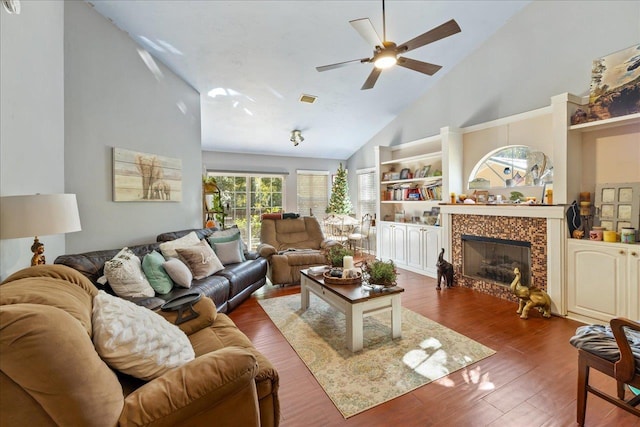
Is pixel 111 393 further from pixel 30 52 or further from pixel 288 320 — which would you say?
pixel 30 52

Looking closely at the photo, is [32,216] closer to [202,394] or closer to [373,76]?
[202,394]

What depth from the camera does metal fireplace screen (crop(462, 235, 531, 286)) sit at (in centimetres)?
363

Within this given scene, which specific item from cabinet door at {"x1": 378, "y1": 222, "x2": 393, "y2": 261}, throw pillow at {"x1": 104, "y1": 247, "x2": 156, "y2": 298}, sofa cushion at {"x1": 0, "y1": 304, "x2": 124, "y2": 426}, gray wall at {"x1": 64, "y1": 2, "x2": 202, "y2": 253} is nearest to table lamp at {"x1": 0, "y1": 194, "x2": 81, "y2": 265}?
throw pillow at {"x1": 104, "y1": 247, "x2": 156, "y2": 298}

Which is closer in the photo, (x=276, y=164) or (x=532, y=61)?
(x=532, y=61)

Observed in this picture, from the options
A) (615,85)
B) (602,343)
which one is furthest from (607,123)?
(602,343)

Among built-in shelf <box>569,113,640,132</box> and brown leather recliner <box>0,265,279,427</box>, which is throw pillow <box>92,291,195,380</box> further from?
built-in shelf <box>569,113,640,132</box>

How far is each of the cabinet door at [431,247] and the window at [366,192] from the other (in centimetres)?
220

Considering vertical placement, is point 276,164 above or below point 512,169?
above

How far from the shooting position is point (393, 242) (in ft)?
18.6

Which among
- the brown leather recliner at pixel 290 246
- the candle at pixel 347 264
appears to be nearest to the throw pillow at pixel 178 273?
the brown leather recliner at pixel 290 246

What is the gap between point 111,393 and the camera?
0.98 m

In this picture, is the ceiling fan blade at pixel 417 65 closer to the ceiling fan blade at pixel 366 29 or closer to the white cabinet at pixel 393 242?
the ceiling fan blade at pixel 366 29

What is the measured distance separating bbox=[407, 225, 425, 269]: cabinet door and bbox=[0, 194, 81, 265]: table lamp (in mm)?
4640

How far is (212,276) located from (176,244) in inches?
22.3
